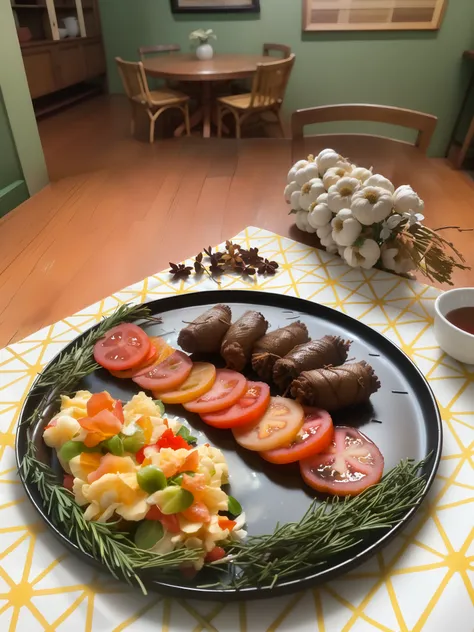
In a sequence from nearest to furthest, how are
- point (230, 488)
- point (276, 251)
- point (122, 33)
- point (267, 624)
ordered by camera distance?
point (267, 624) < point (230, 488) < point (276, 251) < point (122, 33)

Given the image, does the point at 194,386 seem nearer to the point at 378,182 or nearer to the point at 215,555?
the point at 215,555

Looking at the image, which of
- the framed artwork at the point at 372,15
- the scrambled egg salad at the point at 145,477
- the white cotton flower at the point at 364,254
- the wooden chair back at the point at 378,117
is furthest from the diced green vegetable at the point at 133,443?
the framed artwork at the point at 372,15

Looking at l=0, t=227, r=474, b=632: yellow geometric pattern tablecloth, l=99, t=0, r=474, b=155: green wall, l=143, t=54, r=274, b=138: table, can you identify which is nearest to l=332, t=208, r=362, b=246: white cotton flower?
l=0, t=227, r=474, b=632: yellow geometric pattern tablecloth

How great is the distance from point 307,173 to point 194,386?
717 millimetres

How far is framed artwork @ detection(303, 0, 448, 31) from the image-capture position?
3560mm

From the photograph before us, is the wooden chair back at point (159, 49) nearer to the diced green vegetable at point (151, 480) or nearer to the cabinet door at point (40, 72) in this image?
the cabinet door at point (40, 72)

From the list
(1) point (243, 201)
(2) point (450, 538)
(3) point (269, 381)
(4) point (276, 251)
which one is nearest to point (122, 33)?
(1) point (243, 201)

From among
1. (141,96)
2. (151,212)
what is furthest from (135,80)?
(151,212)

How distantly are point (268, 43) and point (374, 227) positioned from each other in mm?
3518

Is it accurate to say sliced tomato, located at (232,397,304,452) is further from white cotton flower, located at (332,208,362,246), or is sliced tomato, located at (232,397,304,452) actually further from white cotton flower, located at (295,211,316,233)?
white cotton flower, located at (295,211,316,233)

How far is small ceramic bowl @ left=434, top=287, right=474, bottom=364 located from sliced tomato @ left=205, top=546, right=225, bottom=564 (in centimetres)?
54

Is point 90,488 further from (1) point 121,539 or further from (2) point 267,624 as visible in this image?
(2) point 267,624

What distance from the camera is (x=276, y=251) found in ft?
4.11

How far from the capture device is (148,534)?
538 mm
